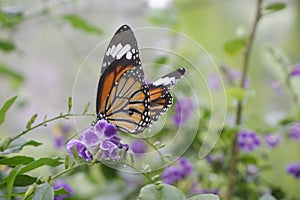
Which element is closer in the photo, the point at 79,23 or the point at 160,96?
the point at 160,96

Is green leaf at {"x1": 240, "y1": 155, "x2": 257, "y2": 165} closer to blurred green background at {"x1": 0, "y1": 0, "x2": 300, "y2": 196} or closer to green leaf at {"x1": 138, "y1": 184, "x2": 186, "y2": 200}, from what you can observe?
blurred green background at {"x1": 0, "y1": 0, "x2": 300, "y2": 196}

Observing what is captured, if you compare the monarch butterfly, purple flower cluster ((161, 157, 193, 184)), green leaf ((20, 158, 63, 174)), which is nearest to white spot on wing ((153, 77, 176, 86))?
the monarch butterfly

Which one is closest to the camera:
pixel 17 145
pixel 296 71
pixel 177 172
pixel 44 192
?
pixel 44 192

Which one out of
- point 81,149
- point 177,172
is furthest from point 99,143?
point 177,172

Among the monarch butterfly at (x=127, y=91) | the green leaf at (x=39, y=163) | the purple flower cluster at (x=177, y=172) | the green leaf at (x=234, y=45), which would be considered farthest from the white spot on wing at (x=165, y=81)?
the green leaf at (x=234, y=45)

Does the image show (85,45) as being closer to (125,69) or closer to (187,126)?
(187,126)

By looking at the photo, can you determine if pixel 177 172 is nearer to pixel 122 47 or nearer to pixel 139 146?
pixel 139 146

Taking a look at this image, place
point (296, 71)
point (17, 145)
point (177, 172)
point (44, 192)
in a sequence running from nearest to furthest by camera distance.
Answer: point (44, 192) → point (17, 145) → point (177, 172) → point (296, 71)
